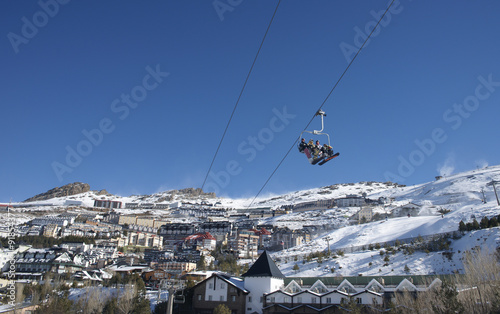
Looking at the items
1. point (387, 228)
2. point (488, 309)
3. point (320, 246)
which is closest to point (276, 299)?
point (488, 309)

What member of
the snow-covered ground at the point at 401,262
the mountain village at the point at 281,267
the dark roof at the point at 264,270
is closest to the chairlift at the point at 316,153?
the mountain village at the point at 281,267

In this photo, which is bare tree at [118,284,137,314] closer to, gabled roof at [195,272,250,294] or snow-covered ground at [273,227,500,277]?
gabled roof at [195,272,250,294]

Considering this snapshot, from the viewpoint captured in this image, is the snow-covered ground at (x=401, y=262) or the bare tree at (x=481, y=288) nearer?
the bare tree at (x=481, y=288)

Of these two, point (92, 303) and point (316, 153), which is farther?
point (92, 303)

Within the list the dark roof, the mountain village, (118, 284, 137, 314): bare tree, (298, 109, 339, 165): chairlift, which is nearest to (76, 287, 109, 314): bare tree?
the mountain village

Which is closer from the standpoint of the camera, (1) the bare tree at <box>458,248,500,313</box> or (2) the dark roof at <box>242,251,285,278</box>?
(1) the bare tree at <box>458,248,500,313</box>

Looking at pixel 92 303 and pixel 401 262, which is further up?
pixel 401 262

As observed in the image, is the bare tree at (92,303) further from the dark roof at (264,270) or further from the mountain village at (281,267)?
the dark roof at (264,270)

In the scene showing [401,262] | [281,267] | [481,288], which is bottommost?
[481,288]

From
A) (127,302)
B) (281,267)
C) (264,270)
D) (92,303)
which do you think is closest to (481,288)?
(264,270)

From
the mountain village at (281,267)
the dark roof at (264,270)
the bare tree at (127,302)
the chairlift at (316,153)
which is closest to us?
the chairlift at (316,153)

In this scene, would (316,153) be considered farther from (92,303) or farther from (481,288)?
(92,303)

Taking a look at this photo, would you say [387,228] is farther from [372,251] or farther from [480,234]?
[480,234]
